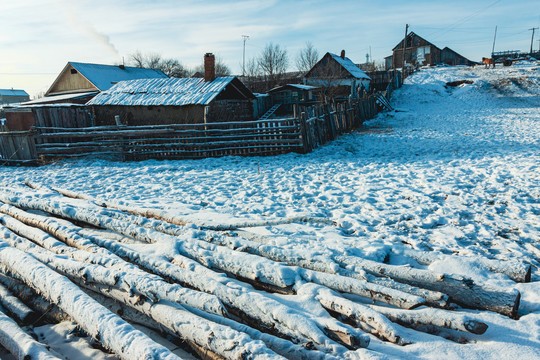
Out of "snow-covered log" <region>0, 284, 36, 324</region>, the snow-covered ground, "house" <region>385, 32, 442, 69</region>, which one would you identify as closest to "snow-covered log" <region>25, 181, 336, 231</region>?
the snow-covered ground

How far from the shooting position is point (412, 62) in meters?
52.1

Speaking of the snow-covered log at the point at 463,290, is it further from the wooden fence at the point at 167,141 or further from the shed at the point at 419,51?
the shed at the point at 419,51

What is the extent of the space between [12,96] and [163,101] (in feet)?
219

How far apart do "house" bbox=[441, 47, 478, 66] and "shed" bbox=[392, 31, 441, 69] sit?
3.05 metres

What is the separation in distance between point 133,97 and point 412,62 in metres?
47.8

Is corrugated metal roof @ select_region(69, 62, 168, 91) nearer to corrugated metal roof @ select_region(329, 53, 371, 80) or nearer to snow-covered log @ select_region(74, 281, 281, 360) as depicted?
corrugated metal roof @ select_region(329, 53, 371, 80)

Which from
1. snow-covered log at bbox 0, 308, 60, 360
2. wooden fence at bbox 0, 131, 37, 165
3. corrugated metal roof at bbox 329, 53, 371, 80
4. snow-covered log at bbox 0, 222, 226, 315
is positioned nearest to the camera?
snow-covered log at bbox 0, 308, 60, 360

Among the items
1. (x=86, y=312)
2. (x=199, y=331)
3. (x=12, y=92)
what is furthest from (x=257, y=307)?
(x=12, y=92)

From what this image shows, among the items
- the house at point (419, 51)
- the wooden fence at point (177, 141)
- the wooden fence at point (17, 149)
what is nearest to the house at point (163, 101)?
the wooden fence at point (177, 141)

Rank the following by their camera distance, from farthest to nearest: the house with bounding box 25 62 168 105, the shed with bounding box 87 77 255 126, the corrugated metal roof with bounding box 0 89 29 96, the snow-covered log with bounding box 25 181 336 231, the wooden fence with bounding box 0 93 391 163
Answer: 1. the corrugated metal roof with bounding box 0 89 29 96
2. the house with bounding box 25 62 168 105
3. the shed with bounding box 87 77 255 126
4. the wooden fence with bounding box 0 93 391 163
5. the snow-covered log with bounding box 25 181 336 231

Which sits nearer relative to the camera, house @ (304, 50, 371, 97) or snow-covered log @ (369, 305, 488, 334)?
snow-covered log @ (369, 305, 488, 334)

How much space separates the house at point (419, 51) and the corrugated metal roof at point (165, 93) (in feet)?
137

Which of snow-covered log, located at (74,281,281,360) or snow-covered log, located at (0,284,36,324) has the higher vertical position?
snow-covered log, located at (74,281,281,360)

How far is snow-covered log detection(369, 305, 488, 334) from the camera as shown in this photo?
7.73 ft
